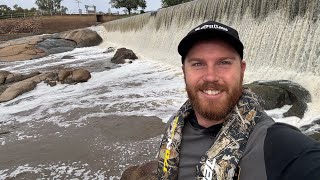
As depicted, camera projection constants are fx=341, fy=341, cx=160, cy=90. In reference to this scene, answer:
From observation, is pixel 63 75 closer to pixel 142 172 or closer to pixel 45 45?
pixel 142 172

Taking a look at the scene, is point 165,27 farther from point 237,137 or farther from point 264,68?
point 237,137

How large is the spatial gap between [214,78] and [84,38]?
105 ft

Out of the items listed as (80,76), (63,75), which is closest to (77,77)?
(80,76)

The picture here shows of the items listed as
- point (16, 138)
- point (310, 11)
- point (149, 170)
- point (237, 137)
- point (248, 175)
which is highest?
point (310, 11)

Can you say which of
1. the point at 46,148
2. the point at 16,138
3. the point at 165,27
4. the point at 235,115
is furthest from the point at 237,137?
the point at 165,27

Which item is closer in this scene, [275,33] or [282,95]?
[282,95]

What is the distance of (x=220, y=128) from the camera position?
1624mm

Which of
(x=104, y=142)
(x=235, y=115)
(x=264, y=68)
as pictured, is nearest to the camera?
(x=235, y=115)

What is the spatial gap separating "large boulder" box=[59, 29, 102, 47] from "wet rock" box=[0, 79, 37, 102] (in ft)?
62.5

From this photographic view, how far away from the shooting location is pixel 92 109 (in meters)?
9.23

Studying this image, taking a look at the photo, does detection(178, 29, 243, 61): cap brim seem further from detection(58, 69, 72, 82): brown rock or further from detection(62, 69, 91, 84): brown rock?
detection(58, 69, 72, 82): brown rock

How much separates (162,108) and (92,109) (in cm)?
200

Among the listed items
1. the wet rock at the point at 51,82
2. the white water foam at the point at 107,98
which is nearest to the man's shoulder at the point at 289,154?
the white water foam at the point at 107,98

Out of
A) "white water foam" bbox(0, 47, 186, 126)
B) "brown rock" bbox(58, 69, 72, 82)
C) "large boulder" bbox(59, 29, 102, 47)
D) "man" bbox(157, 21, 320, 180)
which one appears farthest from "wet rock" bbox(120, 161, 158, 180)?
"large boulder" bbox(59, 29, 102, 47)
